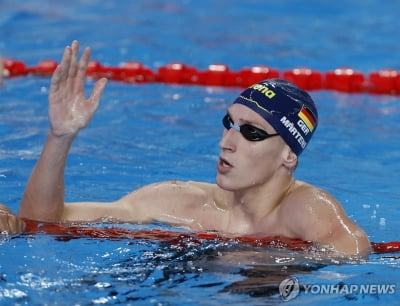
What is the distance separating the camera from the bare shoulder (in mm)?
3852

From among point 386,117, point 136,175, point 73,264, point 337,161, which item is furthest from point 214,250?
point 386,117

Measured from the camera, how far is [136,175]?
580 cm

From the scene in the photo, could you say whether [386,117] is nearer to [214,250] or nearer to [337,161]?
[337,161]

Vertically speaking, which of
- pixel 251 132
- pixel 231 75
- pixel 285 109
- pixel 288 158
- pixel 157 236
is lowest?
pixel 157 236

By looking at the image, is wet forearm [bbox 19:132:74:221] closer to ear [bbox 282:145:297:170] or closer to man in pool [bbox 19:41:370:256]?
man in pool [bbox 19:41:370:256]

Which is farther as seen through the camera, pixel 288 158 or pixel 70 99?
pixel 288 158

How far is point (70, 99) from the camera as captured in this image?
157 inches

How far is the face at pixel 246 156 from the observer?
407cm

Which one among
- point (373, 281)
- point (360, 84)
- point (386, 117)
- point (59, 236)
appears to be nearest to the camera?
point (373, 281)

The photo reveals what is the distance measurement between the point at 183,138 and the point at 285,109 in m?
2.53

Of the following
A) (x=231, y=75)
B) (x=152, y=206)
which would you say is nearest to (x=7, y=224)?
(x=152, y=206)

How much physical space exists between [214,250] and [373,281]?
26.3 inches


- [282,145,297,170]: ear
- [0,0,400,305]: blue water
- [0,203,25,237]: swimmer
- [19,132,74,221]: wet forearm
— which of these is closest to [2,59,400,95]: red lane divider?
[0,0,400,305]: blue water

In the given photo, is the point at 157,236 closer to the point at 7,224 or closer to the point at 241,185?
the point at 241,185
